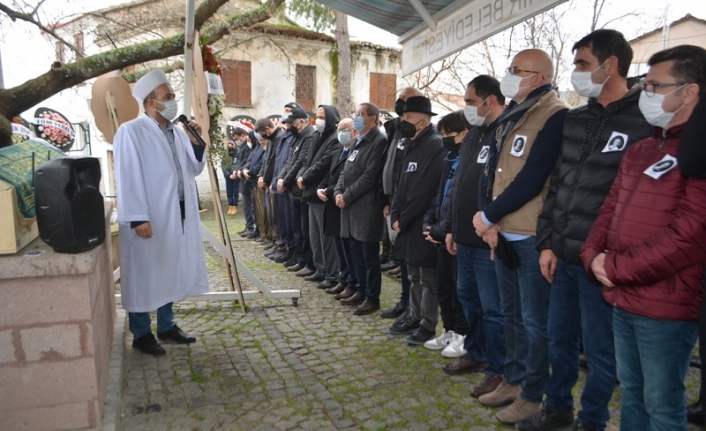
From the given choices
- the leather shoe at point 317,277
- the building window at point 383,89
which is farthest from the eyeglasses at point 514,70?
the building window at point 383,89

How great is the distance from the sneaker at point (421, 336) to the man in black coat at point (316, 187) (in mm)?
2178

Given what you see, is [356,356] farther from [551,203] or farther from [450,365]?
[551,203]

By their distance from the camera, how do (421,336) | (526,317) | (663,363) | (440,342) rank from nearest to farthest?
(663,363) → (526,317) → (440,342) → (421,336)

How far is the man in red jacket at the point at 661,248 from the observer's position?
7.11 feet

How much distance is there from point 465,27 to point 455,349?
8.50 feet

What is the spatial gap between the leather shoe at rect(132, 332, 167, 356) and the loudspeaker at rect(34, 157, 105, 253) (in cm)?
170

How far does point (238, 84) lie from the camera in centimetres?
2216

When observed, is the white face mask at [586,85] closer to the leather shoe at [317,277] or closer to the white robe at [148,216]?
the white robe at [148,216]

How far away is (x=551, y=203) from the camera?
2.92m

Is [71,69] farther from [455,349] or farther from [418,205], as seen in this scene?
[455,349]

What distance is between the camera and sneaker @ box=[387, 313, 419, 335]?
16.3 ft

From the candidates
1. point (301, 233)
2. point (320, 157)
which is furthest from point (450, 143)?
point (301, 233)

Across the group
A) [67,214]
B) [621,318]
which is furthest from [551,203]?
[67,214]

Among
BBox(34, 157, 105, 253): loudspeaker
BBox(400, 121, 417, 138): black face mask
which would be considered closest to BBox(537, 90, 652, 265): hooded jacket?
BBox(400, 121, 417, 138): black face mask
